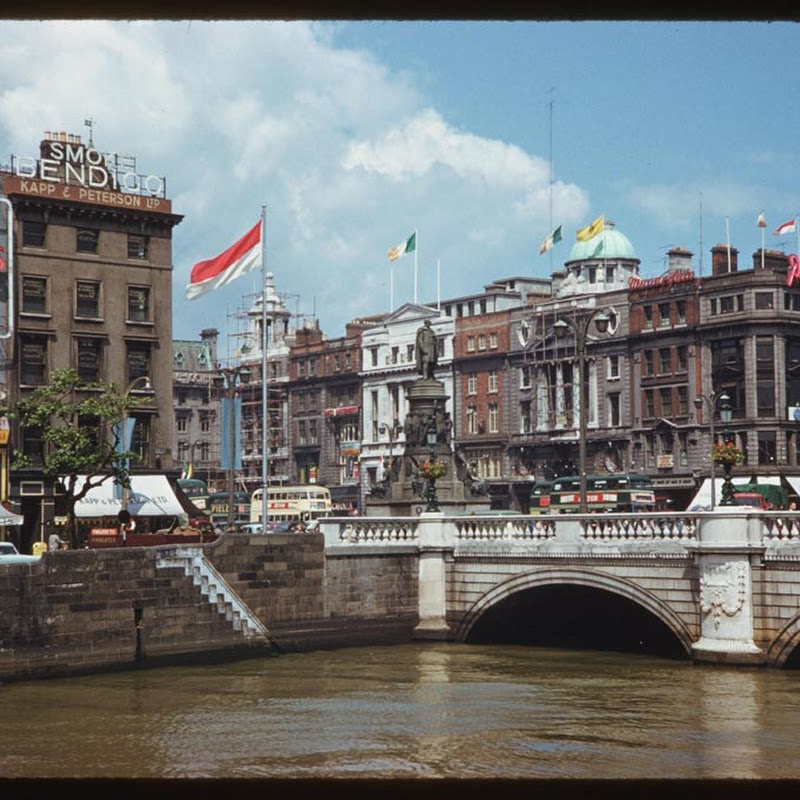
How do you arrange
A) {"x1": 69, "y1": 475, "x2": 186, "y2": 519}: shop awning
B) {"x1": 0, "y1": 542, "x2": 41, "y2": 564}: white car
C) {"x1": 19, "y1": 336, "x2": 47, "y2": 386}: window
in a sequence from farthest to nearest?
{"x1": 19, "y1": 336, "x2": 47, "y2": 386}: window, {"x1": 69, "y1": 475, "x2": 186, "y2": 519}: shop awning, {"x1": 0, "y1": 542, "x2": 41, "y2": 564}: white car

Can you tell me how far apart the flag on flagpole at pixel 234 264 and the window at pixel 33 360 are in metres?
15.7

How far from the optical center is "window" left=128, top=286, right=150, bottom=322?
67.1m

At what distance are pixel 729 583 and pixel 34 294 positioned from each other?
39.1 m

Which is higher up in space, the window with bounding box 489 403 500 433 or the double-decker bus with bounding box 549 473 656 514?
the window with bounding box 489 403 500 433

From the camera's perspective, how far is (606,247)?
122 metres

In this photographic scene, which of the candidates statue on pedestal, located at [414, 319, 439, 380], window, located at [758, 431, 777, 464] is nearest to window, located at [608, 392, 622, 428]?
window, located at [758, 431, 777, 464]

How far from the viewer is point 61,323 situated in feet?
212

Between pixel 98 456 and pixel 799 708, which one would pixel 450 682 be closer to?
pixel 799 708

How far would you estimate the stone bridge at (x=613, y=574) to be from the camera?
35500 mm

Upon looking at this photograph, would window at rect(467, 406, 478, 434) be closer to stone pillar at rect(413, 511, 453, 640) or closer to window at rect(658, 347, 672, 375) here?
window at rect(658, 347, 672, 375)

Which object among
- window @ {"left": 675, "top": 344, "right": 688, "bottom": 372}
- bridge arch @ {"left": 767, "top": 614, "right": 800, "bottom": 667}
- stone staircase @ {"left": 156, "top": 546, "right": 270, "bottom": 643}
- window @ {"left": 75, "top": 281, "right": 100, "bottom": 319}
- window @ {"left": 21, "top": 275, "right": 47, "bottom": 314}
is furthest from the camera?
window @ {"left": 675, "top": 344, "right": 688, "bottom": 372}

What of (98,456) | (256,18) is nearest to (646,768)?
(256,18)

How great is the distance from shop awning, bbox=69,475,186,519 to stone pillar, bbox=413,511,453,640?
65.9ft

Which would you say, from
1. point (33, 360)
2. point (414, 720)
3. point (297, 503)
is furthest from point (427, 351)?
point (297, 503)
